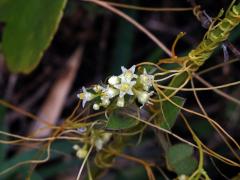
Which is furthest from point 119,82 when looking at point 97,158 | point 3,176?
point 3,176

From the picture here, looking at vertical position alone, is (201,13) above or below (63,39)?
below

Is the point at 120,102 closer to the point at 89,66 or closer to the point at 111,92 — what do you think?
the point at 111,92

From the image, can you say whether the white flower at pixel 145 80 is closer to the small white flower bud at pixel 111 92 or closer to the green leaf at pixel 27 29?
the small white flower bud at pixel 111 92

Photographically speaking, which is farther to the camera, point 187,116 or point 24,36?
point 187,116

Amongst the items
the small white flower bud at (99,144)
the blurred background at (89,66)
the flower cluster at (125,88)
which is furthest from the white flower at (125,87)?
the blurred background at (89,66)

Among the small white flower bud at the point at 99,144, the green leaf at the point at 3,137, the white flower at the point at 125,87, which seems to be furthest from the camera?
the green leaf at the point at 3,137

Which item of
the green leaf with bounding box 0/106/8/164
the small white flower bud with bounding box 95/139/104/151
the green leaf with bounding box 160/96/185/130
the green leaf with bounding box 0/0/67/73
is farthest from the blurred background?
the green leaf with bounding box 160/96/185/130

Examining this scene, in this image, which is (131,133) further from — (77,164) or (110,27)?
(110,27)

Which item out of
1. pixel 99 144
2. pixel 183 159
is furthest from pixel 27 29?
pixel 183 159
